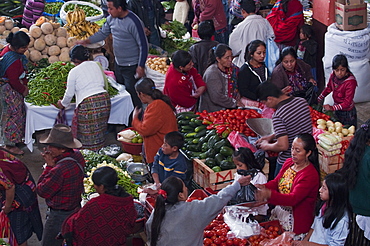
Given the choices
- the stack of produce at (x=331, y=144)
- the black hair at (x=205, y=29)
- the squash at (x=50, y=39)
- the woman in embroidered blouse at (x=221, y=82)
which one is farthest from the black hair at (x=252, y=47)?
the squash at (x=50, y=39)

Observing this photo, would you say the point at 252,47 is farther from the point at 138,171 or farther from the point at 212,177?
the point at 138,171

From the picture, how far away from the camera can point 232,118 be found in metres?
6.43

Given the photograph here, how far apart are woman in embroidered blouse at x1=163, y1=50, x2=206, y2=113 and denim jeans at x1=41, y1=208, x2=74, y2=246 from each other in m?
2.43

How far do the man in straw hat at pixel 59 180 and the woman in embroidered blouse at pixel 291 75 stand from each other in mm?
3031

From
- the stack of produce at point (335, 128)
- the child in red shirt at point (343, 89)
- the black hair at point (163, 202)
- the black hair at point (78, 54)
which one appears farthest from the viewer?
the black hair at point (78, 54)

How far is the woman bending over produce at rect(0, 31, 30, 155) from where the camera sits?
6.98 metres

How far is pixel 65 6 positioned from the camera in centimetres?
1005

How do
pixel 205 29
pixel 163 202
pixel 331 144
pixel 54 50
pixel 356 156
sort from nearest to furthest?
pixel 163 202
pixel 356 156
pixel 331 144
pixel 205 29
pixel 54 50

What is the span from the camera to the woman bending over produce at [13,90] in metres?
6.98

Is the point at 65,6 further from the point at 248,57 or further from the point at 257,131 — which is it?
the point at 257,131

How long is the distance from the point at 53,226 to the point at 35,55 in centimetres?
447

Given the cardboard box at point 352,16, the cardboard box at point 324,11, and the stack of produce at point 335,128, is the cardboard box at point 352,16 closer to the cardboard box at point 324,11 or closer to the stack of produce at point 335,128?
the cardboard box at point 324,11

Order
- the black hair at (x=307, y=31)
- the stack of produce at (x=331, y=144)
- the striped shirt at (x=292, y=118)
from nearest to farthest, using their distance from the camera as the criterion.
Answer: the striped shirt at (x=292, y=118)
the stack of produce at (x=331, y=144)
the black hair at (x=307, y=31)

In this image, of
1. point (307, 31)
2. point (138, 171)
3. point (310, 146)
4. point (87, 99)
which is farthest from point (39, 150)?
point (310, 146)
